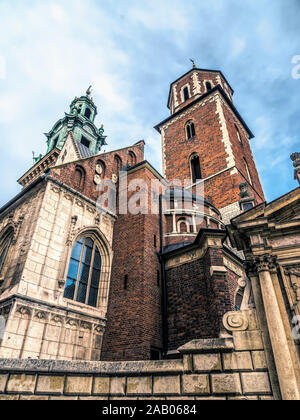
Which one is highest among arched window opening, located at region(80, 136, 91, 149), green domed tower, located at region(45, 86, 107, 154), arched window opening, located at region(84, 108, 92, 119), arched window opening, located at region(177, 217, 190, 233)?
arched window opening, located at region(84, 108, 92, 119)

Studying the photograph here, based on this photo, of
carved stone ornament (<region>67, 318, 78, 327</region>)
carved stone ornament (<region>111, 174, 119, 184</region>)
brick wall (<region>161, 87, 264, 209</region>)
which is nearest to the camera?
carved stone ornament (<region>67, 318, 78, 327</region>)

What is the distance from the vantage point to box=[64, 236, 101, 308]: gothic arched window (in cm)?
1055

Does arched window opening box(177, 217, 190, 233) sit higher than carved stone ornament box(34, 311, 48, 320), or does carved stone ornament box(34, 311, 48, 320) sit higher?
arched window opening box(177, 217, 190, 233)

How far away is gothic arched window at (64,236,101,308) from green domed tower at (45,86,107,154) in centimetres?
1850

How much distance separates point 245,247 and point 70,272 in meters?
7.14

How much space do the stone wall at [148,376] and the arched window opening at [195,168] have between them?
18.0 metres

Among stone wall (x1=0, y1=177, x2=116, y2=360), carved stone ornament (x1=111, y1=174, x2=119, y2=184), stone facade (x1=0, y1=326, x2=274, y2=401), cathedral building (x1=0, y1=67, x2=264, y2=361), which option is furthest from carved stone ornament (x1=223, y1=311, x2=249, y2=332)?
carved stone ornament (x1=111, y1=174, x2=119, y2=184)

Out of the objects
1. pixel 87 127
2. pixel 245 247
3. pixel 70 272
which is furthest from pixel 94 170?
pixel 87 127

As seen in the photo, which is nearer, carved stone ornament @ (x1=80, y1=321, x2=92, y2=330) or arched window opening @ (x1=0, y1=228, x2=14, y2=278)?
carved stone ornament @ (x1=80, y1=321, x2=92, y2=330)

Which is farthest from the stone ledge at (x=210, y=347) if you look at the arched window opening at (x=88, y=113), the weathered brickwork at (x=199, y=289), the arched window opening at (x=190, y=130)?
the arched window opening at (x=88, y=113)

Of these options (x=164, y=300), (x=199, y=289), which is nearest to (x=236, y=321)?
(x=199, y=289)

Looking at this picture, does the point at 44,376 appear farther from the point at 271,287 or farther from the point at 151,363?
the point at 271,287

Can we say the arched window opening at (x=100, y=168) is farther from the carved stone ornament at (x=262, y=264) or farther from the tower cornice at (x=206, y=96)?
the tower cornice at (x=206, y=96)

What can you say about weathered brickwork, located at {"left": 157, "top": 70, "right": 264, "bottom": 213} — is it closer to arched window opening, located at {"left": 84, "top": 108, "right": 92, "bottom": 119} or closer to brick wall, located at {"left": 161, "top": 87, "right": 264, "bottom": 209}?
brick wall, located at {"left": 161, "top": 87, "right": 264, "bottom": 209}
